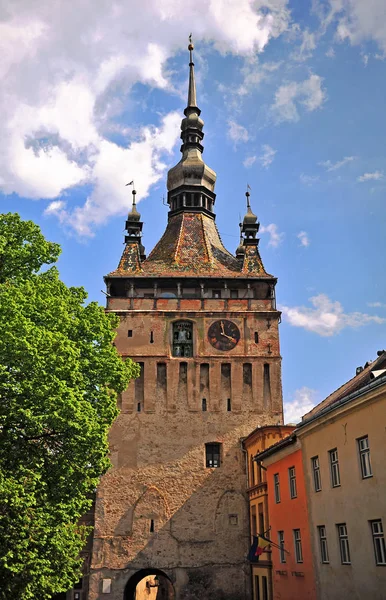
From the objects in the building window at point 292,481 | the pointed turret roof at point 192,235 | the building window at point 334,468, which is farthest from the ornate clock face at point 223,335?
the building window at point 334,468

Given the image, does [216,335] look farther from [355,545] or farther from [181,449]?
[355,545]

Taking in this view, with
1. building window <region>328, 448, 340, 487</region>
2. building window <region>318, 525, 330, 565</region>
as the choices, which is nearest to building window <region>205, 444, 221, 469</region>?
building window <region>318, 525, 330, 565</region>

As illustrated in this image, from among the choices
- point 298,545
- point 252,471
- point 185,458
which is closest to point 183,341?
point 185,458

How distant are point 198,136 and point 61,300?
3089 centimetres

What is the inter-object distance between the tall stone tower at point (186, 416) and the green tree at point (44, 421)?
42.2 feet

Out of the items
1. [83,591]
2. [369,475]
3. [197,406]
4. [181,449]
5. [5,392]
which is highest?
[197,406]

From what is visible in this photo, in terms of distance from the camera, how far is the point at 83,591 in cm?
3466

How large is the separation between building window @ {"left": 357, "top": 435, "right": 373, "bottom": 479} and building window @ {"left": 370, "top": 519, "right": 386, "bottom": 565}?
111 centimetres

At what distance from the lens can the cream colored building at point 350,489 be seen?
46.6 feet

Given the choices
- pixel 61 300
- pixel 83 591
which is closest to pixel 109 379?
pixel 61 300

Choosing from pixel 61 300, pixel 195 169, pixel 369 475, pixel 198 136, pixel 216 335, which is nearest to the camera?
pixel 369 475

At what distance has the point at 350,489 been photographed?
15.5 m

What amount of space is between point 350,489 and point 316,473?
2800 millimetres

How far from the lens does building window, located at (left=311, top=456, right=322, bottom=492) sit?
17891 mm
